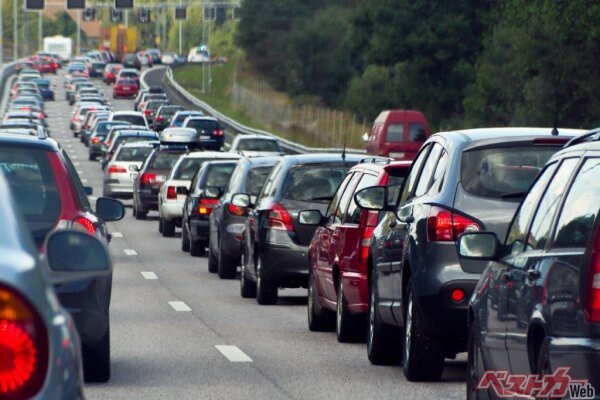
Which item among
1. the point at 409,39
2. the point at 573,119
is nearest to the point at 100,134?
the point at 409,39

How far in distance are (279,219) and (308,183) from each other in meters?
0.51

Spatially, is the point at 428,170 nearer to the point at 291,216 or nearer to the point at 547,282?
the point at 547,282

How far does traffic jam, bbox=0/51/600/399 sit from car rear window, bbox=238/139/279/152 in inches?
960

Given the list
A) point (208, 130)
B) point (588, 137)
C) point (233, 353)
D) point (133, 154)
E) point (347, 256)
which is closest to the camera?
point (588, 137)

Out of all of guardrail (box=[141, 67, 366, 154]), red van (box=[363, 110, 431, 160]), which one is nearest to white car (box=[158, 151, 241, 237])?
red van (box=[363, 110, 431, 160])

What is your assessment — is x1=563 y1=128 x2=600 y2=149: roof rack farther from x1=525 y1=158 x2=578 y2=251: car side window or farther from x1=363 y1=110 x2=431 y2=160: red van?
x1=363 y1=110 x2=431 y2=160: red van

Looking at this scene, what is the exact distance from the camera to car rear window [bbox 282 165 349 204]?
17.4m

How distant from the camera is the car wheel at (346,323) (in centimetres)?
1352

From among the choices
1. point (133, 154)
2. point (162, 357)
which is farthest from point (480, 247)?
point (133, 154)

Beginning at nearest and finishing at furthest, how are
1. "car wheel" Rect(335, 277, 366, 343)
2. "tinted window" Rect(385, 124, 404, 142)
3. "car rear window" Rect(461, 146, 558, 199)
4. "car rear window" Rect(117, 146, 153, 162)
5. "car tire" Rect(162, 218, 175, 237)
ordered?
"car rear window" Rect(461, 146, 558, 199), "car wheel" Rect(335, 277, 366, 343), "car tire" Rect(162, 218, 175, 237), "car rear window" Rect(117, 146, 153, 162), "tinted window" Rect(385, 124, 404, 142)

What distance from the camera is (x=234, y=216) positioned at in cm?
2172

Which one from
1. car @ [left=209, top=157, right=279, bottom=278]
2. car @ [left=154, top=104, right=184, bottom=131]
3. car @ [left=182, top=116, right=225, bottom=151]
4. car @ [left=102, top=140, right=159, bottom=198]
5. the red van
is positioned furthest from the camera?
car @ [left=154, top=104, right=184, bottom=131]

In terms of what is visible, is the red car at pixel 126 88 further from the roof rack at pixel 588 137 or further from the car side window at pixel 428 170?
the roof rack at pixel 588 137

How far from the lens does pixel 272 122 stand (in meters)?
83.8
